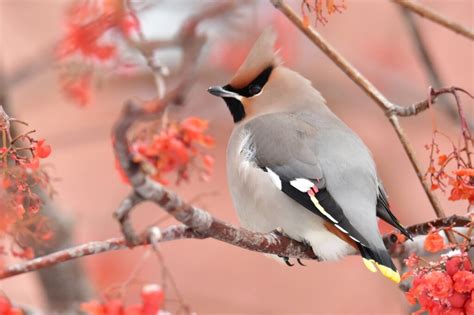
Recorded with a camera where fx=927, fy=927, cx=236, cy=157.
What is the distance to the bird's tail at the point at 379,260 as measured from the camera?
6.81 feet

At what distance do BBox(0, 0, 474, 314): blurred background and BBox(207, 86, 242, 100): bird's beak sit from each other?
55.5 inches

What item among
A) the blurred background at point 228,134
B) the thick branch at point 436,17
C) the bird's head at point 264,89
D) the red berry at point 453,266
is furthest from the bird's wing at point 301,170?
the blurred background at point 228,134

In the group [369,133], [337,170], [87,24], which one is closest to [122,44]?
[87,24]

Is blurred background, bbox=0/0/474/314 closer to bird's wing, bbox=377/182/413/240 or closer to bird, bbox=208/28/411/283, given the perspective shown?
bird, bbox=208/28/411/283

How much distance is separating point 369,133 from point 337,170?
305cm

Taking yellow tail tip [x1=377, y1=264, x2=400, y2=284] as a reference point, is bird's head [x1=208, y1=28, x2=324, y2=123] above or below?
above

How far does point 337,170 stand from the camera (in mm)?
2473

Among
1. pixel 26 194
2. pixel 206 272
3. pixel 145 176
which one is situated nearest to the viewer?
pixel 145 176

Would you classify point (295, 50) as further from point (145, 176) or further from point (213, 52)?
point (145, 176)

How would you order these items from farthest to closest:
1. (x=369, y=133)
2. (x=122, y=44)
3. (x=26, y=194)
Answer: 1. (x=369, y=133)
2. (x=122, y=44)
3. (x=26, y=194)

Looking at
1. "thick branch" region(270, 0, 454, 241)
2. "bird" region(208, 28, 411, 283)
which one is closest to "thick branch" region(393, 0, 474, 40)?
"thick branch" region(270, 0, 454, 241)

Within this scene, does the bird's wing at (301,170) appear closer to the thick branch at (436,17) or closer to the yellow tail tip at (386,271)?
the yellow tail tip at (386,271)

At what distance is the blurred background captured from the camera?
4566 millimetres

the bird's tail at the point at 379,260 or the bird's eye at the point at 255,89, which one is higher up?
the bird's eye at the point at 255,89
